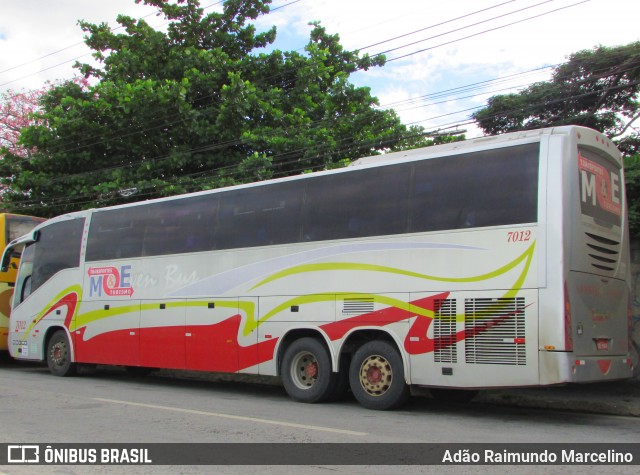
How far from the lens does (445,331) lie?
838 cm

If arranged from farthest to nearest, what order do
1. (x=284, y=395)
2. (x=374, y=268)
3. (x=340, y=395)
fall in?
(x=284, y=395) < (x=340, y=395) < (x=374, y=268)

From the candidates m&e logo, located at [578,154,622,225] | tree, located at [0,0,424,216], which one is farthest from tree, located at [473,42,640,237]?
m&e logo, located at [578,154,622,225]

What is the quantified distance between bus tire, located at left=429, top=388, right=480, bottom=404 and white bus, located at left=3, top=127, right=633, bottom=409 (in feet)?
0.18

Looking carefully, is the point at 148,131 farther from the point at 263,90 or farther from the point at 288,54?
the point at 288,54

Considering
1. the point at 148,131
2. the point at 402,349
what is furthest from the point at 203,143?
the point at 402,349

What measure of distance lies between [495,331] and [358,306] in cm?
218

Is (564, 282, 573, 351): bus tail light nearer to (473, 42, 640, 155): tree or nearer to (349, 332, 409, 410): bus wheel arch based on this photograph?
(349, 332, 409, 410): bus wheel arch

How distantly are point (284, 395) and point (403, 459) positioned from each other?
563 cm

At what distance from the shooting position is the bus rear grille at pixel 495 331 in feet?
25.3

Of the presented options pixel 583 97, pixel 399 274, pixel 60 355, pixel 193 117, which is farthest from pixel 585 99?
pixel 60 355

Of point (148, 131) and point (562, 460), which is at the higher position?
point (148, 131)

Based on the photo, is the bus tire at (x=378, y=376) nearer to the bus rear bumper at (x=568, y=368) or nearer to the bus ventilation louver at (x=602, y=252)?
the bus rear bumper at (x=568, y=368)

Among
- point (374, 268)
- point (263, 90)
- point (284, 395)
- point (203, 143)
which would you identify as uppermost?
point (263, 90)

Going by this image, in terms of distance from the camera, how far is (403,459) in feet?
19.0
